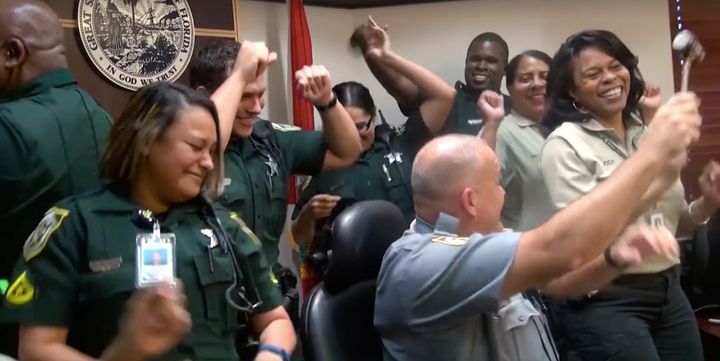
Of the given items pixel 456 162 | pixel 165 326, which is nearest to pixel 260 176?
pixel 456 162

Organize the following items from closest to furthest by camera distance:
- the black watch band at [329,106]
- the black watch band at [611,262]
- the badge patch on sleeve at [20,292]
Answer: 1. the badge patch on sleeve at [20,292]
2. the black watch band at [611,262]
3. the black watch band at [329,106]

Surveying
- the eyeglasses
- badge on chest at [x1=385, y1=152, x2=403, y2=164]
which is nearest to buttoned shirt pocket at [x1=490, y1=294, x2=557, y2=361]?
badge on chest at [x1=385, y1=152, x2=403, y2=164]

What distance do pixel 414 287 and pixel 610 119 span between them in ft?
2.98

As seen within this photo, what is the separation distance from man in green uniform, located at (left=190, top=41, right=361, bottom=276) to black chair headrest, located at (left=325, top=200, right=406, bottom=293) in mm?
341

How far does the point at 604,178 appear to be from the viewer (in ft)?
6.30

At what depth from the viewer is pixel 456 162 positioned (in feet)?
4.98

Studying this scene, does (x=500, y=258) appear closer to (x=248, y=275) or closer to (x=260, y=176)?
(x=248, y=275)

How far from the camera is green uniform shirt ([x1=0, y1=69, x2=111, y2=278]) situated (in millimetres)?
1644

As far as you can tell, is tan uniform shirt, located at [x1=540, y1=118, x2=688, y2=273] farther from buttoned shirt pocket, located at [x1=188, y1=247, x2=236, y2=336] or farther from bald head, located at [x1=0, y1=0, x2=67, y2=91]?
bald head, located at [x1=0, y1=0, x2=67, y2=91]

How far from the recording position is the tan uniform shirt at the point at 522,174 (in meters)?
2.21

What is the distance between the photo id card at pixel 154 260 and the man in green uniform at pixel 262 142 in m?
0.58

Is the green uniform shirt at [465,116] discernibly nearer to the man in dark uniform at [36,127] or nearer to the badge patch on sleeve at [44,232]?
the man in dark uniform at [36,127]

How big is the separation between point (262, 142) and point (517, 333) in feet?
3.31

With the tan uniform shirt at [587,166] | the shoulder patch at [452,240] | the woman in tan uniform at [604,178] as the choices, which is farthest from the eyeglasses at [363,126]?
the shoulder patch at [452,240]
